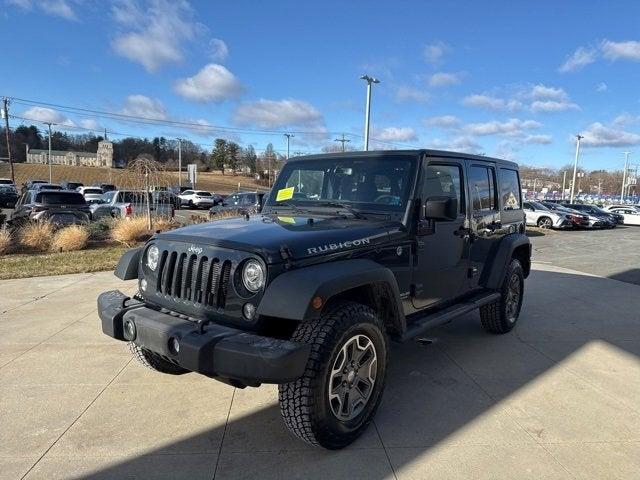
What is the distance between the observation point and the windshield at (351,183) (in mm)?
3857

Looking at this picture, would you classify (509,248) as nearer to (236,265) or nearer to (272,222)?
(272,222)

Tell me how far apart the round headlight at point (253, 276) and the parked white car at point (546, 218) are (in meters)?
25.4

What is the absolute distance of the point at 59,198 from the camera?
1485 centimetres

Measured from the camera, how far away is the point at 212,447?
118 inches

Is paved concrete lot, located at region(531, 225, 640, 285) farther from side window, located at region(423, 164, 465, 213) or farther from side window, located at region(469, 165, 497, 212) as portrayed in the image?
side window, located at region(423, 164, 465, 213)

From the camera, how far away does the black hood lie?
292 cm

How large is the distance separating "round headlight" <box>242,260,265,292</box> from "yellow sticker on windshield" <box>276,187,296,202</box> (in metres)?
1.67

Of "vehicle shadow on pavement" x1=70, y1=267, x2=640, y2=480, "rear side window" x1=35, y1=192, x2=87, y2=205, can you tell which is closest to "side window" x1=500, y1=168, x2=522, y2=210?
"vehicle shadow on pavement" x1=70, y1=267, x2=640, y2=480

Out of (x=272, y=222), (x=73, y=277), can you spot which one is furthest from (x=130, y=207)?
(x=272, y=222)

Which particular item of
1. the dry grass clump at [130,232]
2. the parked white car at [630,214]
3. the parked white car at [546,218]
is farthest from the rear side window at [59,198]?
the parked white car at [630,214]

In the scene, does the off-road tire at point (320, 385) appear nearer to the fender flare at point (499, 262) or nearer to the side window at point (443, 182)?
the side window at point (443, 182)

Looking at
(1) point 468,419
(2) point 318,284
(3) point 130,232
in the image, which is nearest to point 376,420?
(1) point 468,419

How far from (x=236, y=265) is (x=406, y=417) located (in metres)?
1.68

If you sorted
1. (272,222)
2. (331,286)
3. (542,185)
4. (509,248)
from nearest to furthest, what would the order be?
1. (331,286)
2. (272,222)
3. (509,248)
4. (542,185)
